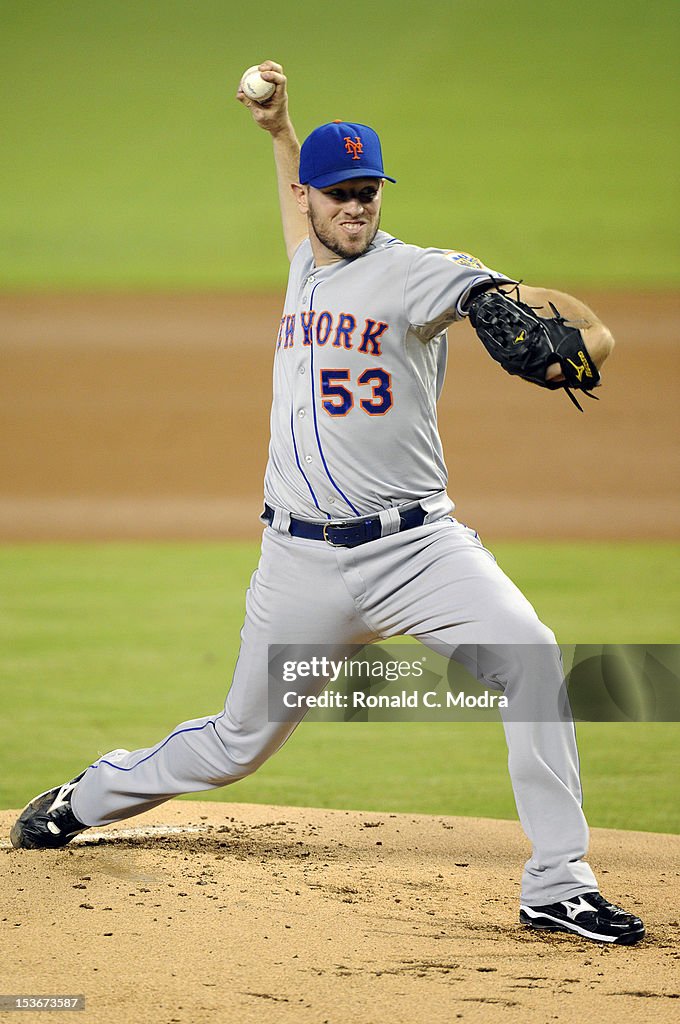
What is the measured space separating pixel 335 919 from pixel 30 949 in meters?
0.70

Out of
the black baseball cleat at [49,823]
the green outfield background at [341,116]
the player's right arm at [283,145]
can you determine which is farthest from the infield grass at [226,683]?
the green outfield background at [341,116]

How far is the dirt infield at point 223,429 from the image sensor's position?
938 cm

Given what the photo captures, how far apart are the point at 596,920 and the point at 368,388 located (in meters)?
1.30

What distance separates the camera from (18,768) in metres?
4.54

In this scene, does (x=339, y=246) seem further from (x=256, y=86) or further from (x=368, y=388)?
(x=256, y=86)

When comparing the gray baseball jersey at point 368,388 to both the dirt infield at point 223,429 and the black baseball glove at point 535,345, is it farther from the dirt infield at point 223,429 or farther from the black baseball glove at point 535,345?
the dirt infield at point 223,429

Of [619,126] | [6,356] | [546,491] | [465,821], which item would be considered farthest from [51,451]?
[619,126]

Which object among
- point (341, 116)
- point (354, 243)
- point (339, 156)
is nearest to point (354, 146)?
point (339, 156)

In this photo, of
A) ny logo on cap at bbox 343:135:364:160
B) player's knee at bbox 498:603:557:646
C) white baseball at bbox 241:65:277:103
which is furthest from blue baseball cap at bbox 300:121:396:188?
player's knee at bbox 498:603:557:646

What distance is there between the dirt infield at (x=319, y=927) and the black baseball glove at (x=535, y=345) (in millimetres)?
1203

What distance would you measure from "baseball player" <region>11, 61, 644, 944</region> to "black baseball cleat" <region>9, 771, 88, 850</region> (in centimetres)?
11

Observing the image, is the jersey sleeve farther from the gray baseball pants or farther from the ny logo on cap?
the gray baseball pants

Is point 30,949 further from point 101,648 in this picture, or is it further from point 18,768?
point 101,648

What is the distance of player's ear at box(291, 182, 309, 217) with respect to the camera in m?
3.17
